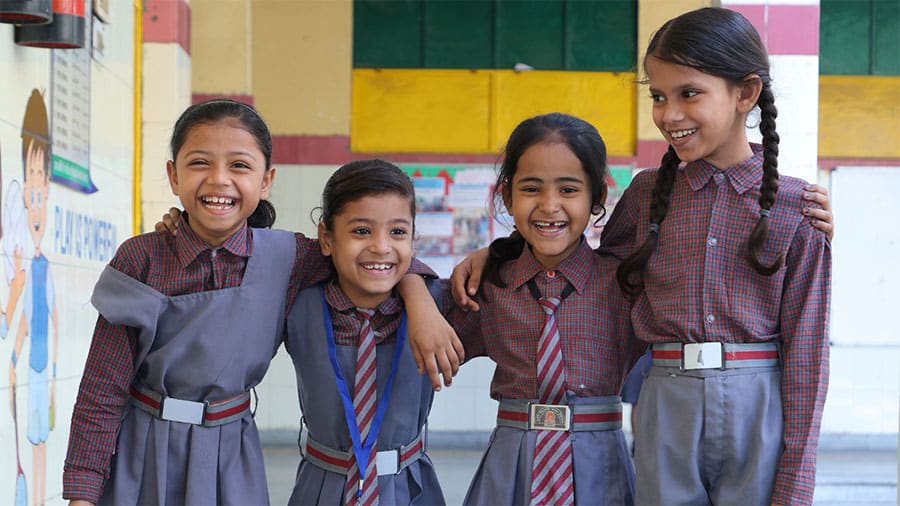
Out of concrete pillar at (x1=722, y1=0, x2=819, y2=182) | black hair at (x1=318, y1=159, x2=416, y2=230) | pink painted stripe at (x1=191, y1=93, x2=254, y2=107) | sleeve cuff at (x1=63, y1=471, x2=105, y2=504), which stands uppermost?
pink painted stripe at (x1=191, y1=93, x2=254, y2=107)

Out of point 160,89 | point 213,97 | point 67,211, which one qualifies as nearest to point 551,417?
point 67,211

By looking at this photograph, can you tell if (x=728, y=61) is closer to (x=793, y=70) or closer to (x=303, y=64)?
(x=793, y=70)

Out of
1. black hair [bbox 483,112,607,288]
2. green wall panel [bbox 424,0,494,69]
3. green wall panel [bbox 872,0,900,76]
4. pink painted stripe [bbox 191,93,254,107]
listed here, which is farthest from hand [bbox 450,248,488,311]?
green wall panel [bbox 872,0,900,76]

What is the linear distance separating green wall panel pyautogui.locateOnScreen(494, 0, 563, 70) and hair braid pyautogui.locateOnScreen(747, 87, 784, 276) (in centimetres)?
560

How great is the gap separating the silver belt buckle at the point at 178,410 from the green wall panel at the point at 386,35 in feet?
18.8

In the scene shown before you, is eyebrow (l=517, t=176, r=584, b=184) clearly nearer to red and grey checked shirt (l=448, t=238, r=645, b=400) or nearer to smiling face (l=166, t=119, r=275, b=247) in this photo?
red and grey checked shirt (l=448, t=238, r=645, b=400)

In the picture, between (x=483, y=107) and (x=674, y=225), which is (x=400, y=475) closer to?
(x=674, y=225)

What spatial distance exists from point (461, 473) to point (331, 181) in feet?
15.0

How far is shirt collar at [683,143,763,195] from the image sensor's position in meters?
2.19

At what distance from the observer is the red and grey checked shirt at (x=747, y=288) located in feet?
6.74

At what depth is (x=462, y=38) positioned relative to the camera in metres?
7.70

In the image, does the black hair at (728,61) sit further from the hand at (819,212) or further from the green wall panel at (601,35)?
the green wall panel at (601,35)

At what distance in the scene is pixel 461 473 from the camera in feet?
22.2

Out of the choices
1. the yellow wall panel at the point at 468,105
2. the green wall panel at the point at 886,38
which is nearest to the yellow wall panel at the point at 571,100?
the yellow wall panel at the point at 468,105
